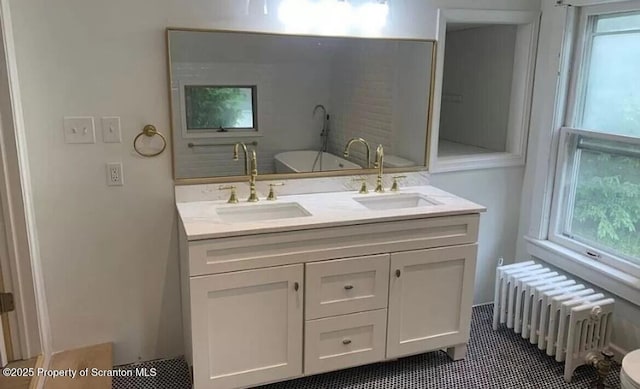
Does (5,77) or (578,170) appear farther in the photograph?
(578,170)

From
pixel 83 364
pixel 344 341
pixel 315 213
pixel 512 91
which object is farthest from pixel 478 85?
pixel 83 364

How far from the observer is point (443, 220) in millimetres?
2379

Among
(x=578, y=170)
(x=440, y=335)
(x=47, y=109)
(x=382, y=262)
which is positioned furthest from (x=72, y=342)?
(x=578, y=170)

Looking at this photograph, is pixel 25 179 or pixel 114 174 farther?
pixel 114 174

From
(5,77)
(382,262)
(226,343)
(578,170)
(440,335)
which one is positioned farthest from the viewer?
(578,170)

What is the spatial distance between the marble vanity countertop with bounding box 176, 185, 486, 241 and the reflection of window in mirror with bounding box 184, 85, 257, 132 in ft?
1.21

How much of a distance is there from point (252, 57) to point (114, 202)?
931mm

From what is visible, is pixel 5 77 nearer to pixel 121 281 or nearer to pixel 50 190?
pixel 50 190

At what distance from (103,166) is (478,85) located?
2396 mm

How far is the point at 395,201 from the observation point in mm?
2705

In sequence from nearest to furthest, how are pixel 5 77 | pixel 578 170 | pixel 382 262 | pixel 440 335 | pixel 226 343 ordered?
pixel 5 77
pixel 226 343
pixel 382 262
pixel 440 335
pixel 578 170

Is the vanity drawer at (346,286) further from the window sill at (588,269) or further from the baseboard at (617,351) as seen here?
the baseboard at (617,351)

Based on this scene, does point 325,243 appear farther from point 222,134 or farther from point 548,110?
point 548,110

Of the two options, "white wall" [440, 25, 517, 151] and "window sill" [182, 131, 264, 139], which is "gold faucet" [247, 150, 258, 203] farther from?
"white wall" [440, 25, 517, 151]
